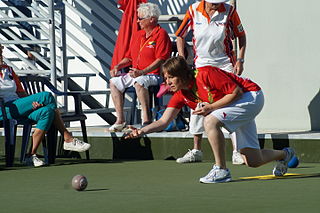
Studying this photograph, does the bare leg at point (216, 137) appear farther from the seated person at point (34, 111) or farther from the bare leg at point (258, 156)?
the seated person at point (34, 111)

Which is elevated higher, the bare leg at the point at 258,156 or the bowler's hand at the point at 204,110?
the bowler's hand at the point at 204,110

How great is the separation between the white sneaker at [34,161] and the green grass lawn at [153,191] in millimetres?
189

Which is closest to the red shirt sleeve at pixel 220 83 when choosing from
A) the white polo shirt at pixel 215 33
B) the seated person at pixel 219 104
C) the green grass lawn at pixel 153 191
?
the seated person at pixel 219 104

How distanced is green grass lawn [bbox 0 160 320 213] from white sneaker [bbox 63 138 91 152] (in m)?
0.51

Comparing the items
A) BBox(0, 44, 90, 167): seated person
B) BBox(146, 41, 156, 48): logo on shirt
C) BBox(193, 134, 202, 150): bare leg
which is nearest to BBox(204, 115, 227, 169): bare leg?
BBox(193, 134, 202, 150): bare leg

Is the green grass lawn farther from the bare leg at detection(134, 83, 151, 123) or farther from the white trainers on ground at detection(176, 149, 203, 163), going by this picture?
the bare leg at detection(134, 83, 151, 123)

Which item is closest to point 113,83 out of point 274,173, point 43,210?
point 274,173

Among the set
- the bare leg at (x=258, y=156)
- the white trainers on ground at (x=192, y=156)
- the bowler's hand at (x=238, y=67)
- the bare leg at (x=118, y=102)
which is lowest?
the white trainers on ground at (x=192, y=156)

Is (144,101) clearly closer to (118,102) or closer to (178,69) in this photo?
(118,102)

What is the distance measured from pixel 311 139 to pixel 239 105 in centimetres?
174

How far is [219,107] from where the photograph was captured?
6863 mm

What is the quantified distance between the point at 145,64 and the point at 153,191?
3.49 metres

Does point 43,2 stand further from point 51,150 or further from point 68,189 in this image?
point 68,189

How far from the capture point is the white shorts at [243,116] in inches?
271
